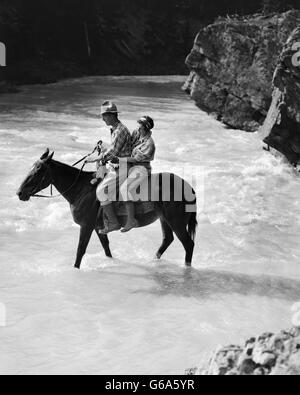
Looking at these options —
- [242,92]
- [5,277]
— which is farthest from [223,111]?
[5,277]

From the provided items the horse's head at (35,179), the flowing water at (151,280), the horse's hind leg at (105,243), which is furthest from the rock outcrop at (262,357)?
the horse's hind leg at (105,243)

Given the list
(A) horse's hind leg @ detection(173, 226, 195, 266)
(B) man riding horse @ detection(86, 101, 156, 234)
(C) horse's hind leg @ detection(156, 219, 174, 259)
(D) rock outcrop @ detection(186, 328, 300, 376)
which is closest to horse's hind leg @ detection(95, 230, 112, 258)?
(B) man riding horse @ detection(86, 101, 156, 234)

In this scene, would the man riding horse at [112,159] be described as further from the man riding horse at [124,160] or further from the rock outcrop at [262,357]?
the rock outcrop at [262,357]

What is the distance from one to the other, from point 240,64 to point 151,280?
1630 centimetres

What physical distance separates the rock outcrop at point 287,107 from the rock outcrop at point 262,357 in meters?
12.6

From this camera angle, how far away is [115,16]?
57188mm

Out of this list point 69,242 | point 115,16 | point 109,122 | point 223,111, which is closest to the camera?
point 109,122

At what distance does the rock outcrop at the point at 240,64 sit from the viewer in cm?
2186

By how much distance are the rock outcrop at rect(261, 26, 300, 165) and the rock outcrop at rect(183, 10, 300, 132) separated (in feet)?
17.1

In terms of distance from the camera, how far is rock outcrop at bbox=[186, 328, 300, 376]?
3.62 m

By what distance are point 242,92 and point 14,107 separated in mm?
12225

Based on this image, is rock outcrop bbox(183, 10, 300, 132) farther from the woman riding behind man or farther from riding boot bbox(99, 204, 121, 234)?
riding boot bbox(99, 204, 121, 234)

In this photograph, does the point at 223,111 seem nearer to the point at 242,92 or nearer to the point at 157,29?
the point at 242,92

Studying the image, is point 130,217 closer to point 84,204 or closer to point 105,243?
point 84,204
